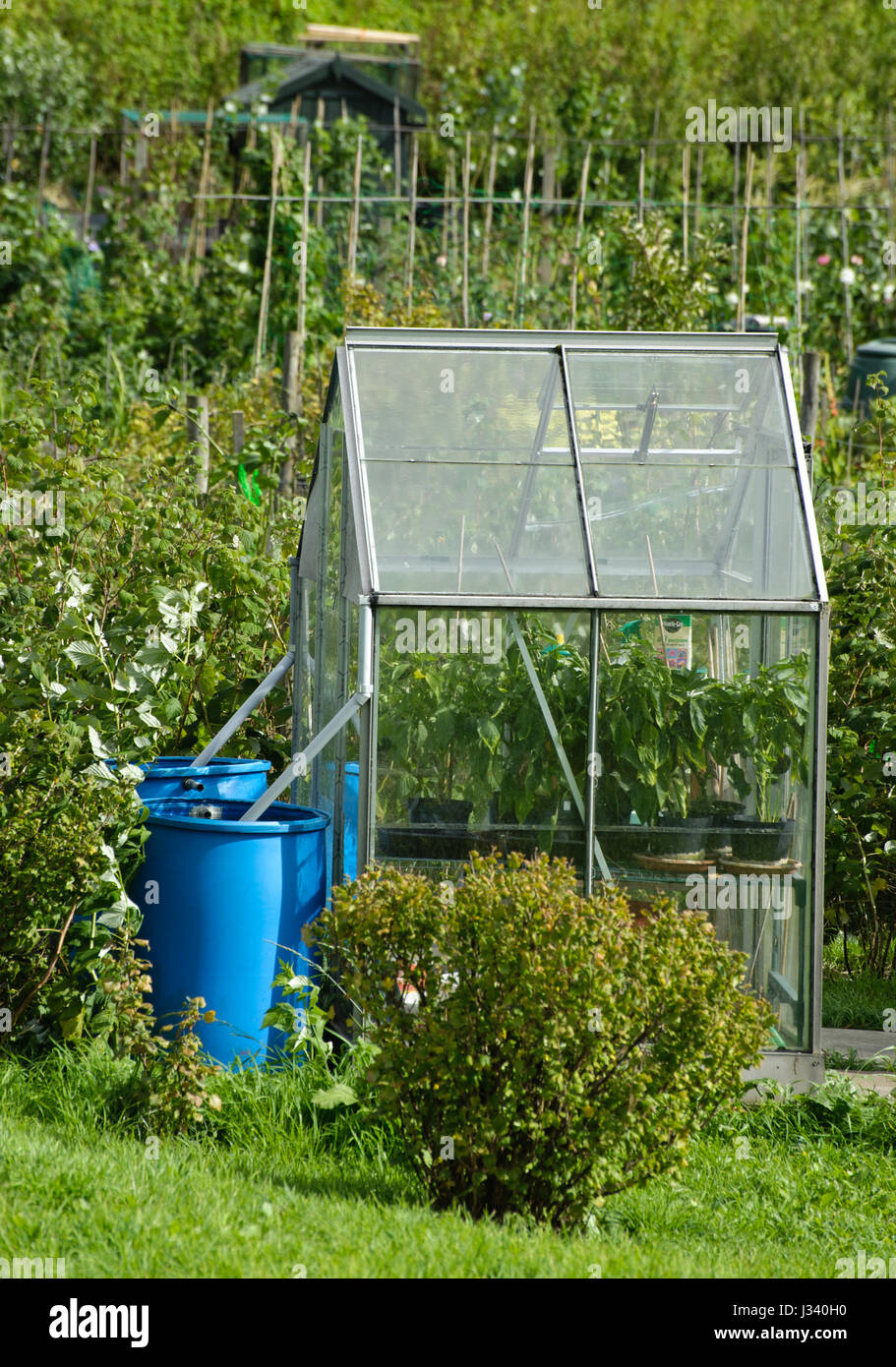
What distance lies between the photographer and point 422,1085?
137 inches

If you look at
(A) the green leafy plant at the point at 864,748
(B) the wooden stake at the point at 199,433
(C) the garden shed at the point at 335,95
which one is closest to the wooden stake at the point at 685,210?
(B) the wooden stake at the point at 199,433

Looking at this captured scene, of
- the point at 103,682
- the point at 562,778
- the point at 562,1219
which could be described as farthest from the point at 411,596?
the point at 562,1219

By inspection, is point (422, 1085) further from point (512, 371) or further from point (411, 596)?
point (512, 371)

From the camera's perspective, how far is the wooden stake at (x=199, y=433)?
6890 mm

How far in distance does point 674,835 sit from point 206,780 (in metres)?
1.77

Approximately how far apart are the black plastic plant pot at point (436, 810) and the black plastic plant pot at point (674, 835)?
0.63 m

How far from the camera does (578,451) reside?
16.0ft

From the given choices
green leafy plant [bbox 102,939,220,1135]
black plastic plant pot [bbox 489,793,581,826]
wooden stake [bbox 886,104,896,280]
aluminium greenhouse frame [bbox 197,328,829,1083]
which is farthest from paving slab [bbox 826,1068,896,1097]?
wooden stake [bbox 886,104,896,280]

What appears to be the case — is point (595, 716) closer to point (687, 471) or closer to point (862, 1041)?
point (687, 471)

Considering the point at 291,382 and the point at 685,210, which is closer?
the point at 291,382

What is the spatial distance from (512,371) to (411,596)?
1362 millimetres

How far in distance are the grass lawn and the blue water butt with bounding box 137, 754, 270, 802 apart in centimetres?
107

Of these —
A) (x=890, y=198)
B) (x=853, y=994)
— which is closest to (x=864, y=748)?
(x=853, y=994)

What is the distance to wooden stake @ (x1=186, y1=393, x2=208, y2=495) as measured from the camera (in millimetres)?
6890
